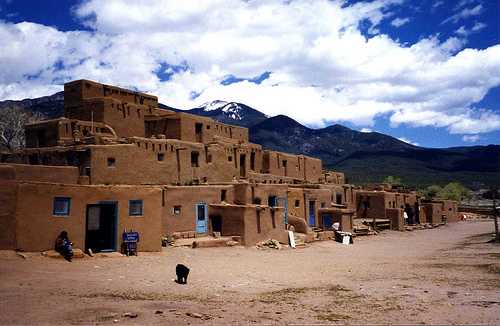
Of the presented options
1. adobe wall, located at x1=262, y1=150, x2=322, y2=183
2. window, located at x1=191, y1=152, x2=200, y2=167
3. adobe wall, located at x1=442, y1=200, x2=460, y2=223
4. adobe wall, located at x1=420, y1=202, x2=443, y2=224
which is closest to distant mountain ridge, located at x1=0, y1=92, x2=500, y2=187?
adobe wall, located at x1=442, y1=200, x2=460, y2=223

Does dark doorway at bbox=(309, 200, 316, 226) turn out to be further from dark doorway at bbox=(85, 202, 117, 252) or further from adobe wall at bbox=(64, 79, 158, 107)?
dark doorway at bbox=(85, 202, 117, 252)

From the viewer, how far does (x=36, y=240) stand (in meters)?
17.2

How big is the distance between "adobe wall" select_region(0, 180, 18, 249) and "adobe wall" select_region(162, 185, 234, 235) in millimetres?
9623

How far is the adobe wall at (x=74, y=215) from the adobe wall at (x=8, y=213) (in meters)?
0.16

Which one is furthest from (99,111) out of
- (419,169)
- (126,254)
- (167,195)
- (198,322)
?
(419,169)

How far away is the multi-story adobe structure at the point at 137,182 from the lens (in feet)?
59.1

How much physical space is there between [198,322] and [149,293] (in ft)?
11.6

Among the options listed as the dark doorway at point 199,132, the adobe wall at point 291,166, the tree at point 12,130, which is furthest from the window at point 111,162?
the tree at point 12,130

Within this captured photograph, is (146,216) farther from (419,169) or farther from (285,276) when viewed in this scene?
(419,169)

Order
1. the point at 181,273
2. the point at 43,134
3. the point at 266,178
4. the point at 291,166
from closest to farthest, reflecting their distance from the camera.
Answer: the point at 181,273
the point at 43,134
the point at 266,178
the point at 291,166

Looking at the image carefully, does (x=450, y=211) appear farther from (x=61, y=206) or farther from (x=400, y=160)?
(x=400, y=160)

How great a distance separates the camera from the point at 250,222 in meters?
27.2

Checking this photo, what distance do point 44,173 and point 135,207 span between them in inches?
197

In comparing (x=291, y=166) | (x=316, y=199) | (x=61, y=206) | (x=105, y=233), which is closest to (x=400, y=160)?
(x=291, y=166)
